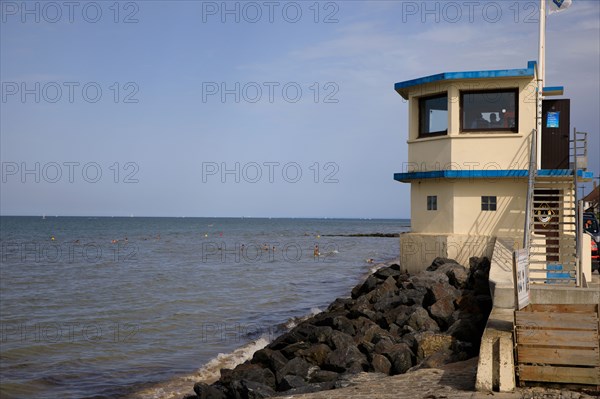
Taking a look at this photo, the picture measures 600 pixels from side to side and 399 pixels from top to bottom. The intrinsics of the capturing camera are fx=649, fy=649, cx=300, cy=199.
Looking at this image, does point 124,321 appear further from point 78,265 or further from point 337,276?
point 78,265

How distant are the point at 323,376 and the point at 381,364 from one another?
99 cm

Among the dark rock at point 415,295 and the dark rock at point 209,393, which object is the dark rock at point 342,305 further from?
the dark rock at point 209,393

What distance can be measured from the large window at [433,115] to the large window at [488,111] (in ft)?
1.67

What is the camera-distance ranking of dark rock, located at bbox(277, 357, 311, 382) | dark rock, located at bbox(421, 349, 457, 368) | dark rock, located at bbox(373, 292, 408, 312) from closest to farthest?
dark rock, located at bbox(421, 349, 457, 368) < dark rock, located at bbox(277, 357, 311, 382) < dark rock, located at bbox(373, 292, 408, 312)

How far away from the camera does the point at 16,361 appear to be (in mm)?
16859

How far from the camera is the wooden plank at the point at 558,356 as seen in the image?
7.96 meters

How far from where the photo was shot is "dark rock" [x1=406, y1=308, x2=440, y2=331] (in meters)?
12.9

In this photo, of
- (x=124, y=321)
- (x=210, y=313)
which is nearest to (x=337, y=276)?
(x=210, y=313)

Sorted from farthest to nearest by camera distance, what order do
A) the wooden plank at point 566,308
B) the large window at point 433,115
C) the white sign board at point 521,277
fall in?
1. the large window at point 433,115
2. the wooden plank at point 566,308
3. the white sign board at point 521,277

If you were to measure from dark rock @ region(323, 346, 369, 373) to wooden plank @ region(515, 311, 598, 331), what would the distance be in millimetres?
3242

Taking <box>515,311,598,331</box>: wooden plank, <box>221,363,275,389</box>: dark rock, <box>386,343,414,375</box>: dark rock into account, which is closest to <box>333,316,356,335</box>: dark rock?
<box>221,363,275,389</box>: dark rock

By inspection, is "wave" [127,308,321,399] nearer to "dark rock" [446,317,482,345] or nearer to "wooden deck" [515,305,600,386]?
"dark rock" [446,317,482,345]

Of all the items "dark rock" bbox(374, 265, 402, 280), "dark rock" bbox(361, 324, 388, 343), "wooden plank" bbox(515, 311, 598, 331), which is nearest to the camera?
"wooden plank" bbox(515, 311, 598, 331)

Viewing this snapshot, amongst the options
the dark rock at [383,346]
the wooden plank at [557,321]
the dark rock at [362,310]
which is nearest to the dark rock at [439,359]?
the dark rock at [383,346]
